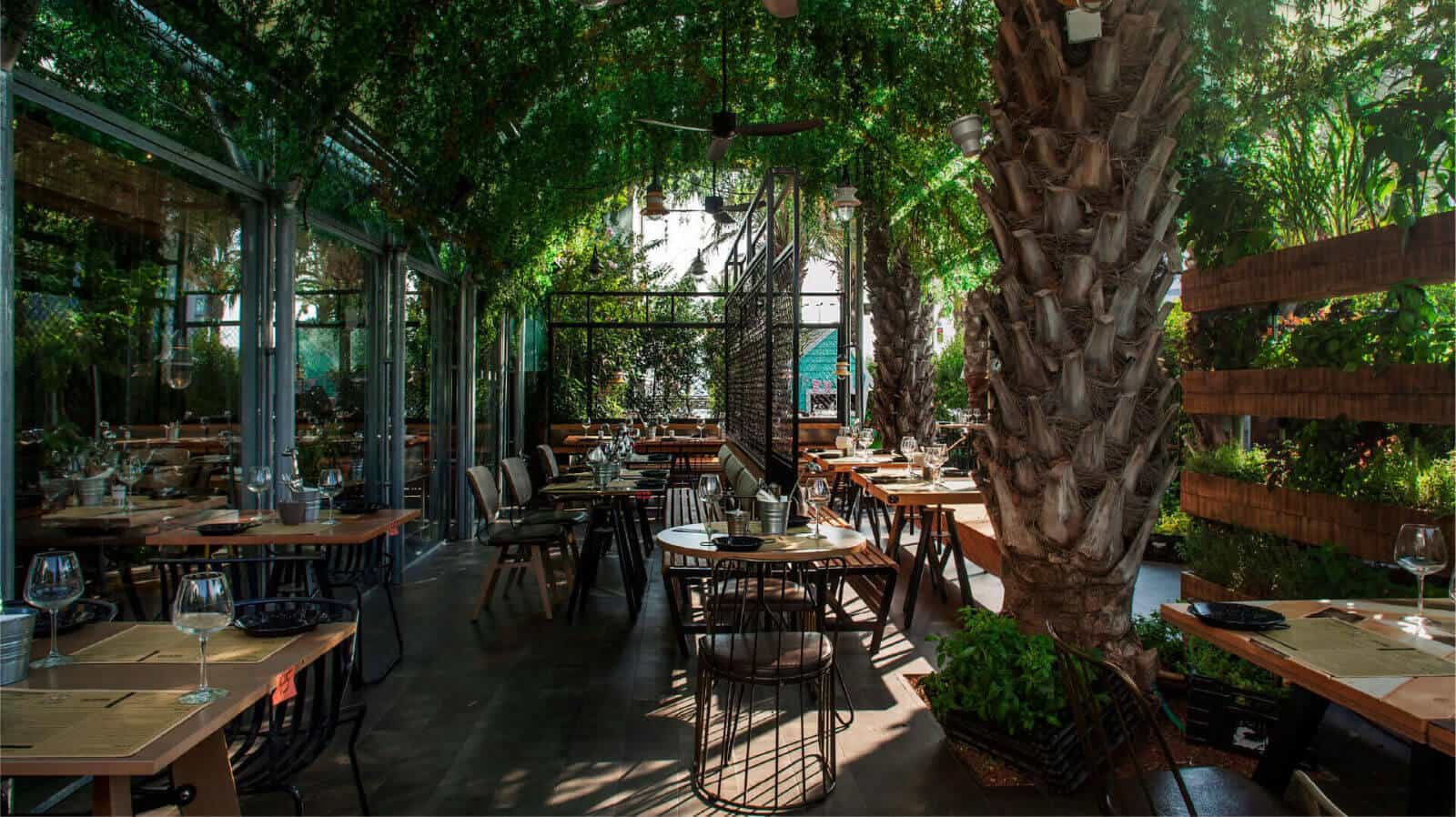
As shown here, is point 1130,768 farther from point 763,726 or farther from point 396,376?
point 396,376

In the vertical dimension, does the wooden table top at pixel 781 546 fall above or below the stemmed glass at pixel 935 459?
below

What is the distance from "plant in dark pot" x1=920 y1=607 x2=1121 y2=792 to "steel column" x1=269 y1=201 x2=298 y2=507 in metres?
3.80

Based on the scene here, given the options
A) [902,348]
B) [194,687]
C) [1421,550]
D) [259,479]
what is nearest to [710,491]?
[259,479]

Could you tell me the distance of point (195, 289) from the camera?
4.56 meters

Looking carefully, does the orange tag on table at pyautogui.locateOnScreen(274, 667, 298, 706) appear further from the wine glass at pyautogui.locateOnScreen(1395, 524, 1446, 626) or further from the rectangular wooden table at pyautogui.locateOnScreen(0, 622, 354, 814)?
the wine glass at pyautogui.locateOnScreen(1395, 524, 1446, 626)

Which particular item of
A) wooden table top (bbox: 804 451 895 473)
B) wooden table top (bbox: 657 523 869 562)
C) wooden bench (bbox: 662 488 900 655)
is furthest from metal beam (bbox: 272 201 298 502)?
wooden table top (bbox: 804 451 895 473)

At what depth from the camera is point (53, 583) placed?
2.13m

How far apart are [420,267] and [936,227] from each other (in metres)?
5.02

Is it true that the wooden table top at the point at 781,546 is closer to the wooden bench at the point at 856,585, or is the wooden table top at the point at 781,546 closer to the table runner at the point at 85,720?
the wooden bench at the point at 856,585

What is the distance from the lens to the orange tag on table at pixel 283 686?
2.12 meters

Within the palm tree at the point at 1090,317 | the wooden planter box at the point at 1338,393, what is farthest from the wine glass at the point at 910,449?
the palm tree at the point at 1090,317

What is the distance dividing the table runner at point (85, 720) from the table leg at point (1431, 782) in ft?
9.53

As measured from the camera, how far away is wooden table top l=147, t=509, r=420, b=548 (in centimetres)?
398

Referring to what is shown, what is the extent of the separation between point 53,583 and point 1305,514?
4629 mm
